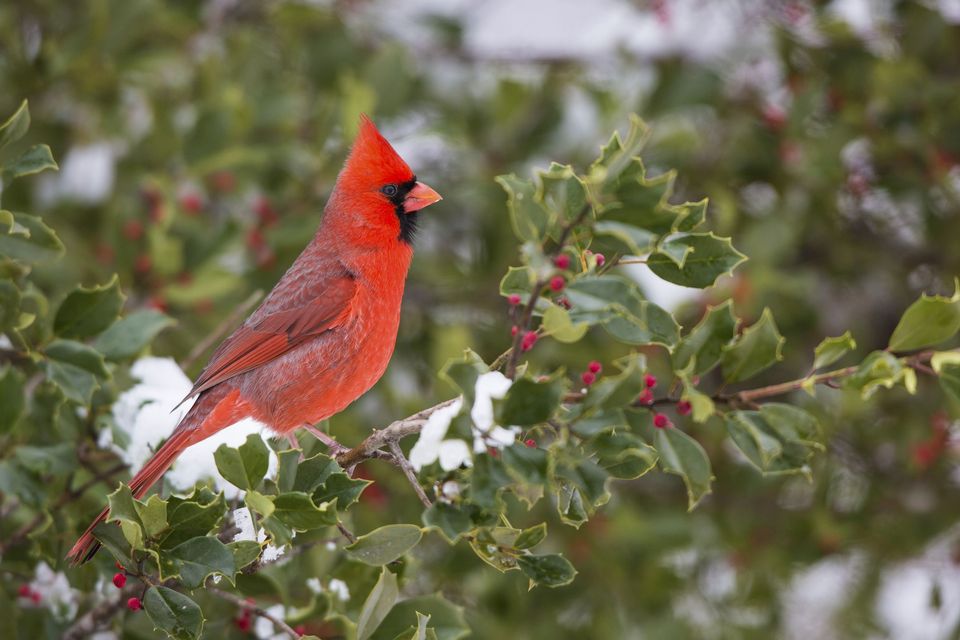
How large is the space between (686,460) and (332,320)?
43.0 inches

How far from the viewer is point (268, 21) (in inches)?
165

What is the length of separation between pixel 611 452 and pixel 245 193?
9.29 feet

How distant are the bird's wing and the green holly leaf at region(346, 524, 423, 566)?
2.63 ft

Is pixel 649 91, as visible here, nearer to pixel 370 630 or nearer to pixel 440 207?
pixel 440 207

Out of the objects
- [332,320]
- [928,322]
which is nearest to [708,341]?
[928,322]

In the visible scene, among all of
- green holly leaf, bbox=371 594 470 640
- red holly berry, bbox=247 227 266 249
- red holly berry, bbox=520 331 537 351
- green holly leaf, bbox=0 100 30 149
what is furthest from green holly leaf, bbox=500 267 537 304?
red holly berry, bbox=247 227 266 249

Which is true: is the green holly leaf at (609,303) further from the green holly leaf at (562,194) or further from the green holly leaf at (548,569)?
the green holly leaf at (548,569)

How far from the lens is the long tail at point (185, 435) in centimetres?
189


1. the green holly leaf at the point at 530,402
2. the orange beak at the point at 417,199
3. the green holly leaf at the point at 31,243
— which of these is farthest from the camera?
the orange beak at the point at 417,199

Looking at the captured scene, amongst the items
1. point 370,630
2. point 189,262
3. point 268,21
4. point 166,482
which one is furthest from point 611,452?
point 268,21

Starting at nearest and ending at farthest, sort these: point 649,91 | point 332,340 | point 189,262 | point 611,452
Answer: point 611,452, point 332,340, point 189,262, point 649,91

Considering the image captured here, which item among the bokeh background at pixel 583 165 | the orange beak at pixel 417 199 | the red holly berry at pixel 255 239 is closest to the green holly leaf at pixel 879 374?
the orange beak at pixel 417 199

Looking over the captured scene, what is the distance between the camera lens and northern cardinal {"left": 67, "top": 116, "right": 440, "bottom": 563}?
2.36 m

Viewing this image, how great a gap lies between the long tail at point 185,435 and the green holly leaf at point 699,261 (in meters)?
0.92
